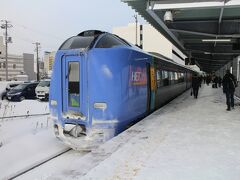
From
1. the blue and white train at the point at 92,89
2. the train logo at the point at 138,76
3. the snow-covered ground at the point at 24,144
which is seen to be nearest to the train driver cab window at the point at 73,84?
the blue and white train at the point at 92,89

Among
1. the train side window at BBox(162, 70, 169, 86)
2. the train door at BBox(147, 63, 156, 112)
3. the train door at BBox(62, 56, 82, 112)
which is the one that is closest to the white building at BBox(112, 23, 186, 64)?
the train side window at BBox(162, 70, 169, 86)

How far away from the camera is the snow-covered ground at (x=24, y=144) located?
8.38 meters

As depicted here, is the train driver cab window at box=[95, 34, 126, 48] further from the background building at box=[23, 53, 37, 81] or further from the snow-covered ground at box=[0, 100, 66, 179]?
the background building at box=[23, 53, 37, 81]

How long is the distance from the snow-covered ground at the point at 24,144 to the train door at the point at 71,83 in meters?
1.74

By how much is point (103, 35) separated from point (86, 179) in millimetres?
5003

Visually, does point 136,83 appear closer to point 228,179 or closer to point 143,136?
point 143,136

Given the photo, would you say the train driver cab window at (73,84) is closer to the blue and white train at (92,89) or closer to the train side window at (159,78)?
the blue and white train at (92,89)

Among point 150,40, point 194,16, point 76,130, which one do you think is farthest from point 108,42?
point 150,40

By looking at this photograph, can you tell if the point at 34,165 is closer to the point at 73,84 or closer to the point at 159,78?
the point at 73,84

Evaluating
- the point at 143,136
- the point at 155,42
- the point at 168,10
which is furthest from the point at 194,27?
the point at 155,42

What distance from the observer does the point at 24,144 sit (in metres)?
10.1

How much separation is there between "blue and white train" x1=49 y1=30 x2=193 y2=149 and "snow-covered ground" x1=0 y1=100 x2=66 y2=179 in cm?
118

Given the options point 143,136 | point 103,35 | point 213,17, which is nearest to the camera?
point 143,136

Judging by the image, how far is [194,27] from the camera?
1452 centimetres
